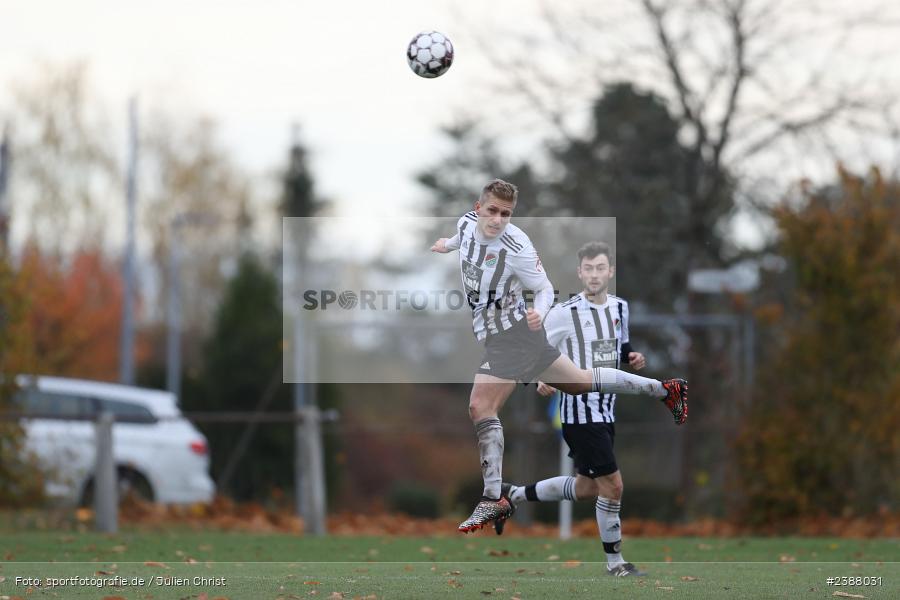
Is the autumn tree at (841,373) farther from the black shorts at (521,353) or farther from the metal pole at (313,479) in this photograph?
the black shorts at (521,353)

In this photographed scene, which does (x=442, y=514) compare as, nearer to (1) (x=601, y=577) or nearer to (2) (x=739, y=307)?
(2) (x=739, y=307)

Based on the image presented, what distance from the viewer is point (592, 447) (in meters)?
9.67

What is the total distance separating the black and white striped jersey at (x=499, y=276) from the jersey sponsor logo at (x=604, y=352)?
35.4 inches

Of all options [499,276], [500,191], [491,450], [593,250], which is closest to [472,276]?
[499,276]

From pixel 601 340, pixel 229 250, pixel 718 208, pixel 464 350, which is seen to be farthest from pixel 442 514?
pixel 229 250

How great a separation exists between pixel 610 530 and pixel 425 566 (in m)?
1.54

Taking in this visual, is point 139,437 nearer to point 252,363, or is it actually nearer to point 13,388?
point 13,388

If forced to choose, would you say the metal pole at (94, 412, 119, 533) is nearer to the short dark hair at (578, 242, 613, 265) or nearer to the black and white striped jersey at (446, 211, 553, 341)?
the black and white striped jersey at (446, 211, 553, 341)

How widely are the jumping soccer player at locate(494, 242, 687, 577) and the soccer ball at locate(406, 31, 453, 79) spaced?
173cm

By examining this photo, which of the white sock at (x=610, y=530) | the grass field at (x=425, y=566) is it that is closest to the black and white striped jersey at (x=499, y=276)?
the white sock at (x=610, y=530)

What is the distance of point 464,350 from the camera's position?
23.2 metres

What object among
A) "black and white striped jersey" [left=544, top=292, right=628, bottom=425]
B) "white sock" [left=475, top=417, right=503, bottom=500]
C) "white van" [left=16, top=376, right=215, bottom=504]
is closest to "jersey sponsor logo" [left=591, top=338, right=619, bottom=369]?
"black and white striped jersey" [left=544, top=292, right=628, bottom=425]

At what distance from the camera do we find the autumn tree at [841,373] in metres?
15.8

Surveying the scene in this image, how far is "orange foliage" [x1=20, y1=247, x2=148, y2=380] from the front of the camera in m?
33.1
